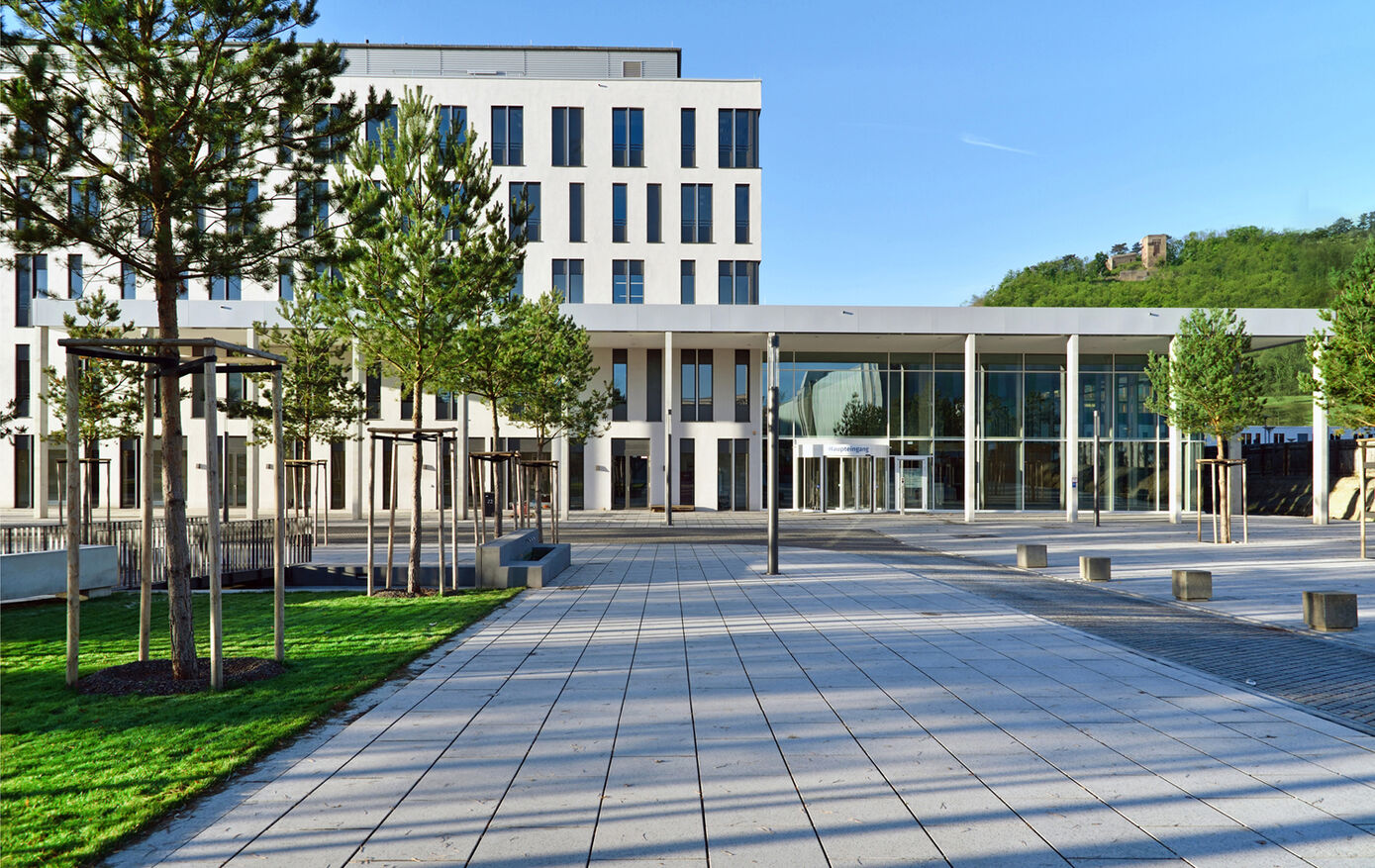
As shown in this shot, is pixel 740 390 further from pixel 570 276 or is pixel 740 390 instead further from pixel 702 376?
pixel 570 276

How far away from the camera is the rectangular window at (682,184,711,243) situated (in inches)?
1752

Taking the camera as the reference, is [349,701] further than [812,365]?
No

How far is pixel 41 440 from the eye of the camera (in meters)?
35.3

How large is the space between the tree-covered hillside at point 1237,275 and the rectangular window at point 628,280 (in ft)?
140

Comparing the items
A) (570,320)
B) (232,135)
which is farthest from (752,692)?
(570,320)

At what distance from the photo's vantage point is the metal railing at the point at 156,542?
14781mm

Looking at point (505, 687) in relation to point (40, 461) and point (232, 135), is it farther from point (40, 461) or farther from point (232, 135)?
point (40, 461)

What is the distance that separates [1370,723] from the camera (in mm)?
7059

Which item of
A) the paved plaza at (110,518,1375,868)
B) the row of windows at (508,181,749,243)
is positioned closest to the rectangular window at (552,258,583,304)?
the row of windows at (508,181,749,243)

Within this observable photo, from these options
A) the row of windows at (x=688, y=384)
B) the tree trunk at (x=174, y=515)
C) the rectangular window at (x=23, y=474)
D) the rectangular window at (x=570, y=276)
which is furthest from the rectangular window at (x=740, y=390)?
the tree trunk at (x=174, y=515)

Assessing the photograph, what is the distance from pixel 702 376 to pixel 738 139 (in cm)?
1176

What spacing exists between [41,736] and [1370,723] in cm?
955

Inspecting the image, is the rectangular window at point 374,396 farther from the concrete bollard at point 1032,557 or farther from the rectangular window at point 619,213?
the concrete bollard at point 1032,557

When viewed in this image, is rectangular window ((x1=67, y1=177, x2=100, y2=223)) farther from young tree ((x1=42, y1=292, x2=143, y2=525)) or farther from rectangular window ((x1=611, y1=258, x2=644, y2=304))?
rectangular window ((x1=611, y1=258, x2=644, y2=304))
